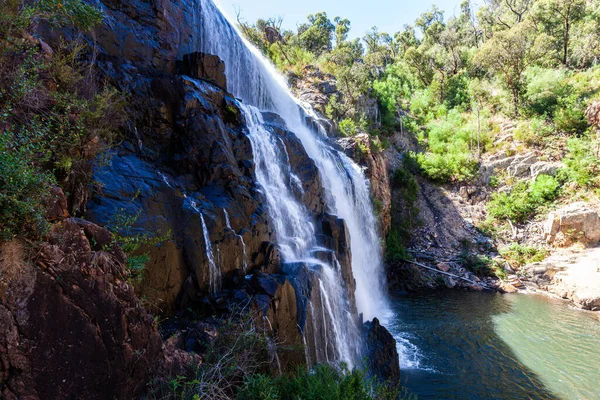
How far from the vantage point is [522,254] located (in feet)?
74.0

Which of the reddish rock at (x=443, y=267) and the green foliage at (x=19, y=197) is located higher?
the green foliage at (x=19, y=197)

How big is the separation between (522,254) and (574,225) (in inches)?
134

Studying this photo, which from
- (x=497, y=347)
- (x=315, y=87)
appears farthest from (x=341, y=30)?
(x=497, y=347)

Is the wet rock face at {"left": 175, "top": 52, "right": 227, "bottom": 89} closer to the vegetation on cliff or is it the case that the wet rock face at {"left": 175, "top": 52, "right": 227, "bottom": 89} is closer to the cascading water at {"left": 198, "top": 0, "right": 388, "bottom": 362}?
the cascading water at {"left": 198, "top": 0, "right": 388, "bottom": 362}

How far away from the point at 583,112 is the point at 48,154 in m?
34.6

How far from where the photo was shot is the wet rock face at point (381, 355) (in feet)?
34.6

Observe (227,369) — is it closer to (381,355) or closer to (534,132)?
(381,355)

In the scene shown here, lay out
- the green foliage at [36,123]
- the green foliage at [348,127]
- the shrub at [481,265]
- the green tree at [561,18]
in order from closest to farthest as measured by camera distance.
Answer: the green foliage at [36,123]
the shrub at [481,265]
the green foliage at [348,127]
the green tree at [561,18]

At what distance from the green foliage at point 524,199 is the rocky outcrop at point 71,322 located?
26796 millimetres

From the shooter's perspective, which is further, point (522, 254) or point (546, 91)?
point (546, 91)

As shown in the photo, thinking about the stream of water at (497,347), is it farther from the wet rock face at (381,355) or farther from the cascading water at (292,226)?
the cascading water at (292,226)

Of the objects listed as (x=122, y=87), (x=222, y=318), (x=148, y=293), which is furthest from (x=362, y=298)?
(x=122, y=87)

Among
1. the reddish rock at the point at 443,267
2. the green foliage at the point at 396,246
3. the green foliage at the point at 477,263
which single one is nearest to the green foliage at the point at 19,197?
the green foliage at the point at 396,246

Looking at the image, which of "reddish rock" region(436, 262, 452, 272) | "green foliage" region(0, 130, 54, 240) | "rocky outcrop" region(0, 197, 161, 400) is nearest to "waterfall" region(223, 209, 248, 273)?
"rocky outcrop" region(0, 197, 161, 400)
